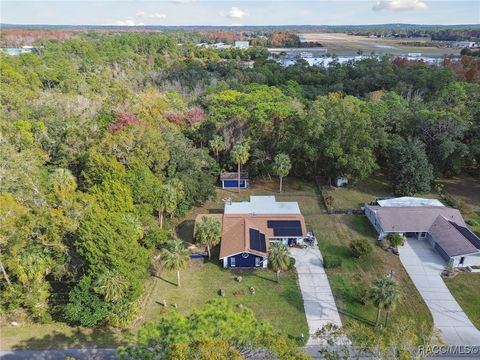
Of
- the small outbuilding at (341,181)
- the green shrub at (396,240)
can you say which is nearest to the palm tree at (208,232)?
the green shrub at (396,240)

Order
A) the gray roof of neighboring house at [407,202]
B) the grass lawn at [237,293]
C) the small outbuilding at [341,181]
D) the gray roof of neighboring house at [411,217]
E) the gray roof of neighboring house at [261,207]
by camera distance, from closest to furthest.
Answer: the grass lawn at [237,293] → the gray roof of neighboring house at [411,217] → the gray roof of neighboring house at [261,207] → the gray roof of neighboring house at [407,202] → the small outbuilding at [341,181]

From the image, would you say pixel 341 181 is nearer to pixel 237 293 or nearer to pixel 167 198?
pixel 167 198

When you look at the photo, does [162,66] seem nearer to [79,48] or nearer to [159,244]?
[79,48]

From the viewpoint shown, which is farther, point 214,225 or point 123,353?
point 214,225

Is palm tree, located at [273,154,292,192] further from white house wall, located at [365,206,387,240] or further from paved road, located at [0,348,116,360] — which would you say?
paved road, located at [0,348,116,360]

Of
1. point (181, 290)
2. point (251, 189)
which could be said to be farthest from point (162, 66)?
point (181, 290)

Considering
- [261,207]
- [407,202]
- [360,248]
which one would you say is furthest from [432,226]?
[261,207]

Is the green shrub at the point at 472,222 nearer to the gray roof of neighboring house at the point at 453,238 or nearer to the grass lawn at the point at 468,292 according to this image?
the gray roof of neighboring house at the point at 453,238
